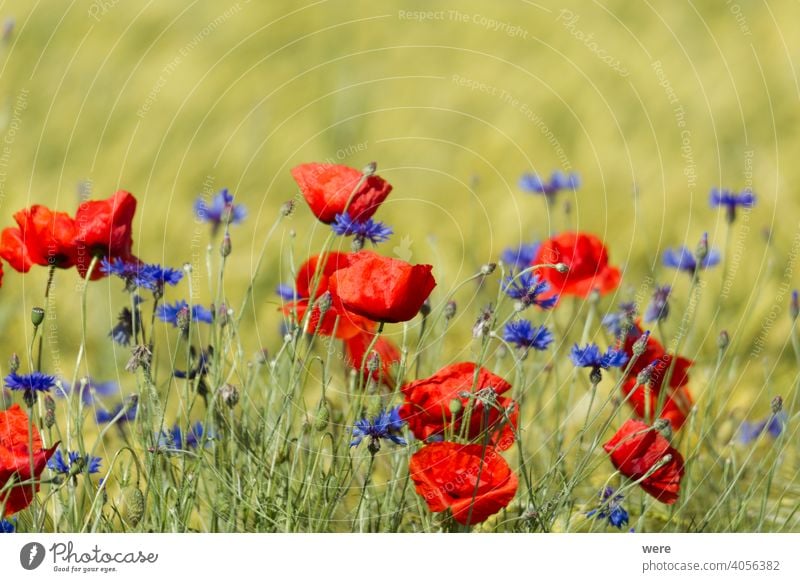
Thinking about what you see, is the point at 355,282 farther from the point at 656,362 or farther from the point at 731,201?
the point at 731,201

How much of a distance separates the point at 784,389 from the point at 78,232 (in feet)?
3.30

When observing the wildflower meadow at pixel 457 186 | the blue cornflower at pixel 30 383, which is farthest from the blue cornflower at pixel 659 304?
the blue cornflower at pixel 30 383

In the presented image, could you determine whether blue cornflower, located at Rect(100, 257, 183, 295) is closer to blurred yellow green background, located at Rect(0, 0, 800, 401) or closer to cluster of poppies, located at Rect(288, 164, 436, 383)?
cluster of poppies, located at Rect(288, 164, 436, 383)

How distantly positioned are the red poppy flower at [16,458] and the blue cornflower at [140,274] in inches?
5.9

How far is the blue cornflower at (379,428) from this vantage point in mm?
966

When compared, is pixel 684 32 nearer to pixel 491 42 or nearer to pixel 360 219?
pixel 491 42

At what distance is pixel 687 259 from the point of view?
52.1 inches

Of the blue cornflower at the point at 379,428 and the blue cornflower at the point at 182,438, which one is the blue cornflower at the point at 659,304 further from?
the blue cornflower at the point at 182,438

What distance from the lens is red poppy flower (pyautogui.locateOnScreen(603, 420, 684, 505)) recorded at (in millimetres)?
1035

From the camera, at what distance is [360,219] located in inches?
40.6
